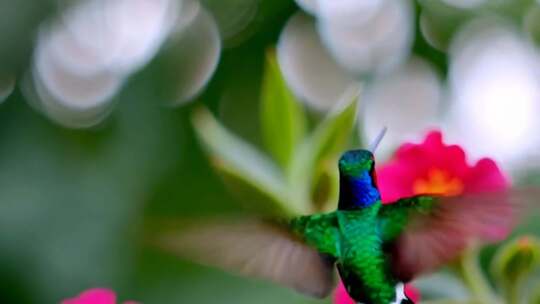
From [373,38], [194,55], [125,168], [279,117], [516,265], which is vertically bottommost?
[373,38]

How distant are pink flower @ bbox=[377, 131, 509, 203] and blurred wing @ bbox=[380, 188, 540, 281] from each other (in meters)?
0.14

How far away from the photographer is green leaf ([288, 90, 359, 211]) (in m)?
0.78

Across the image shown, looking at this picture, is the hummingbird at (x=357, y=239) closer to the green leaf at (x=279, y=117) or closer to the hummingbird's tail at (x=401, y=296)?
the hummingbird's tail at (x=401, y=296)

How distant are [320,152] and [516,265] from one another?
17 centimetres

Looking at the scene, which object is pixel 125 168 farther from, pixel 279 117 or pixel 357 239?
pixel 357 239

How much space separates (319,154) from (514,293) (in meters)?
0.18

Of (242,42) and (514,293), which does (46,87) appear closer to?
(242,42)

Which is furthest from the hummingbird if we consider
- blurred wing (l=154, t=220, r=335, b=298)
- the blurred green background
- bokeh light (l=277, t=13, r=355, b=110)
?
bokeh light (l=277, t=13, r=355, b=110)

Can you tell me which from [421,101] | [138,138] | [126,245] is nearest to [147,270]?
[126,245]

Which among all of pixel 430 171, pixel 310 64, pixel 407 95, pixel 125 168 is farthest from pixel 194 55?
pixel 430 171

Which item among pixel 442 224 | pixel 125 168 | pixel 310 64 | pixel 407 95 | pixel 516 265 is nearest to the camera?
pixel 442 224

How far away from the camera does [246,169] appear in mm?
768

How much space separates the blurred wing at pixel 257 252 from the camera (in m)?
0.63

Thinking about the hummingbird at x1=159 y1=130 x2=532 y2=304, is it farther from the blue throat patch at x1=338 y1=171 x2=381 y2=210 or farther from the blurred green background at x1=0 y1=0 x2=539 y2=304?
the blurred green background at x1=0 y1=0 x2=539 y2=304
